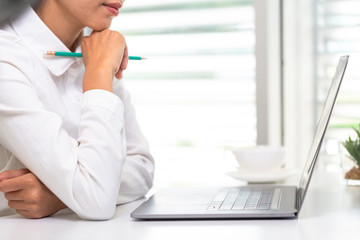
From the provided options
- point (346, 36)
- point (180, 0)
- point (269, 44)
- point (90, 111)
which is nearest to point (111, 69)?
point (90, 111)

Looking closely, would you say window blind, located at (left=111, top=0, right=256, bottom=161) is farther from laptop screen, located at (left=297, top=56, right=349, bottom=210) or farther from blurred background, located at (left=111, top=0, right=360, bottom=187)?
laptop screen, located at (left=297, top=56, right=349, bottom=210)

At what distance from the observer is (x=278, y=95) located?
2.21 meters

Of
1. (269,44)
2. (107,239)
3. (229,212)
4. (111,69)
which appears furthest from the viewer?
(269,44)

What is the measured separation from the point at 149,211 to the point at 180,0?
148 cm

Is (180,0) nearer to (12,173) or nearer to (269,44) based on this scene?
(269,44)

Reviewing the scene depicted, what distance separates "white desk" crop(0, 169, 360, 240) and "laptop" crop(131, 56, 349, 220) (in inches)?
0.6

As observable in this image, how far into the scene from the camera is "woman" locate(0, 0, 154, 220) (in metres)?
1.03

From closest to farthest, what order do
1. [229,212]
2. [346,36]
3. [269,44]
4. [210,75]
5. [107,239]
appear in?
[107,239] → [229,212] → [346,36] → [269,44] → [210,75]

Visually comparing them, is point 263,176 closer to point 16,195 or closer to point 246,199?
point 246,199

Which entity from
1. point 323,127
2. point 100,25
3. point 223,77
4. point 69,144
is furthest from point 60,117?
point 223,77

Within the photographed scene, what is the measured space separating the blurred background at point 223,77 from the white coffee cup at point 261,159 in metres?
0.46

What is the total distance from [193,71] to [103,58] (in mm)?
1188

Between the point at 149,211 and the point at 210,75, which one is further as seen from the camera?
the point at 210,75

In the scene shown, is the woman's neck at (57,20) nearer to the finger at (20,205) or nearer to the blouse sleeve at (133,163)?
the blouse sleeve at (133,163)
